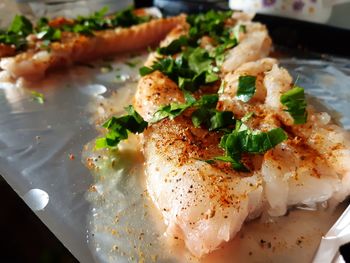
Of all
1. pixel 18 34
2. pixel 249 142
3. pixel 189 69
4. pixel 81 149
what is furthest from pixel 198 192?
pixel 18 34

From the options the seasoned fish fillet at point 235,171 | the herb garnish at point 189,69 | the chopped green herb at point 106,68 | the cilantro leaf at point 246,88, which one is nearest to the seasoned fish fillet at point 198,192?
the seasoned fish fillet at point 235,171

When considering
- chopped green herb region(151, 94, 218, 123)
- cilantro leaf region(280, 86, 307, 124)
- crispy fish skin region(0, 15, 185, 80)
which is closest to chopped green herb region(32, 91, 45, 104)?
crispy fish skin region(0, 15, 185, 80)

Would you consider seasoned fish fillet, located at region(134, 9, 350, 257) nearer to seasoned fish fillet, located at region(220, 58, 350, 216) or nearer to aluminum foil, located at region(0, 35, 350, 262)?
seasoned fish fillet, located at region(220, 58, 350, 216)

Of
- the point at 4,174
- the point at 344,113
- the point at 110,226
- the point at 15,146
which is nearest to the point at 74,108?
the point at 15,146

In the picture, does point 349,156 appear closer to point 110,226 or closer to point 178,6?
point 110,226

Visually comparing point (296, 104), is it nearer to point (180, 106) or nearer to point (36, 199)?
point (180, 106)

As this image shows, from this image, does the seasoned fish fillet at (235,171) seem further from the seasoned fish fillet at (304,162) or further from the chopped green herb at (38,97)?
the chopped green herb at (38,97)
